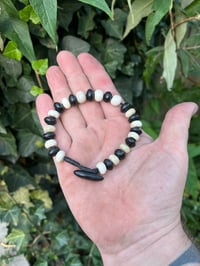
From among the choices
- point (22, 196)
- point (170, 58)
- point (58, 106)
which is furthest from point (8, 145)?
point (170, 58)

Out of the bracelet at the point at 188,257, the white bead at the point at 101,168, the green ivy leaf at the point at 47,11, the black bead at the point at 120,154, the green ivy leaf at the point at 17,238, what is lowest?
the green ivy leaf at the point at 17,238

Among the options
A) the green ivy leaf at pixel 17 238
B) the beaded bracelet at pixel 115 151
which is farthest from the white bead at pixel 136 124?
the green ivy leaf at pixel 17 238

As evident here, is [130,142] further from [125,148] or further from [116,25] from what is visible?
[116,25]

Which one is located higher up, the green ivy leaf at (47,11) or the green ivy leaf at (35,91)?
the green ivy leaf at (47,11)

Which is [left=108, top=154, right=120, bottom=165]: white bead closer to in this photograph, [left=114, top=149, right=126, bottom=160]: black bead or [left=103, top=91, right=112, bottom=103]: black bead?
[left=114, top=149, right=126, bottom=160]: black bead

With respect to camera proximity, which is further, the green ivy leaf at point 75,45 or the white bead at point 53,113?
the green ivy leaf at point 75,45

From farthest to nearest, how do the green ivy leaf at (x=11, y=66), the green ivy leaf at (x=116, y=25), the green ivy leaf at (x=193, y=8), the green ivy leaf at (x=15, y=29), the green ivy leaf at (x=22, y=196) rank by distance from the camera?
the green ivy leaf at (x=22, y=196) → the green ivy leaf at (x=116, y=25) → the green ivy leaf at (x=11, y=66) → the green ivy leaf at (x=193, y=8) → the green ivy leaf at (x=15, y=29)

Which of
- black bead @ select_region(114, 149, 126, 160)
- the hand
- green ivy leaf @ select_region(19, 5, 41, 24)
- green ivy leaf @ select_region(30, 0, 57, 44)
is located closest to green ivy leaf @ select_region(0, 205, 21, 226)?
the hand

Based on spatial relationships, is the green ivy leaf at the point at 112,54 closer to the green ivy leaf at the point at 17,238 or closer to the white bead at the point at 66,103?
the white bead at the point at 66,103

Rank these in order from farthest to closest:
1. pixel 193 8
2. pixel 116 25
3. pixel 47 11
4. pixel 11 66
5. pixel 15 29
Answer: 1. pixel 116 25
2. pixel 11 66
3. pixel 193 8
4. pixel 15 29
5. pixel 47 11
